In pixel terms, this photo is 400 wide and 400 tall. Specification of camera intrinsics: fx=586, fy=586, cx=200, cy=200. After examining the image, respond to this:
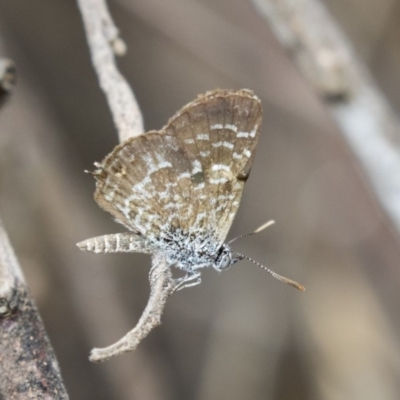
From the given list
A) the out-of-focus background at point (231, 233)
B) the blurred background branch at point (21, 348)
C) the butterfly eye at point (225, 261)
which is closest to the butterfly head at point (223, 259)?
the butterfly eye at point (225, 261)

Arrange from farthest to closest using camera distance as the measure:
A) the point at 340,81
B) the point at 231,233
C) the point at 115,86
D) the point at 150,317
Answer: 1. the point at 231,233
2. the point at 340,81
3. the point at 115,86
4. the point at 150,317

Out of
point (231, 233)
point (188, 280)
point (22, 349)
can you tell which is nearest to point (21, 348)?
point (22, 349)

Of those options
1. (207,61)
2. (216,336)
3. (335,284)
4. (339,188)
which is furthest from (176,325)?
(207,61)

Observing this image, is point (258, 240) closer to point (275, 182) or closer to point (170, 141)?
point (275, 182)

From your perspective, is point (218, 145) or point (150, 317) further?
point (218, 145)

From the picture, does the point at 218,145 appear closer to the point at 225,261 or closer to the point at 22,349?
the point at 225,261

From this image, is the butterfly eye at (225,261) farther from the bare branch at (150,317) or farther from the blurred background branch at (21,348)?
the blurred background branch at (21,348)
